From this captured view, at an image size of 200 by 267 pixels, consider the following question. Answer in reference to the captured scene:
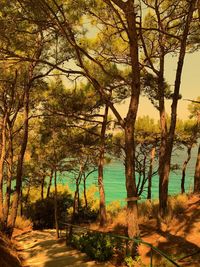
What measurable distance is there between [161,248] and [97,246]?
163cm

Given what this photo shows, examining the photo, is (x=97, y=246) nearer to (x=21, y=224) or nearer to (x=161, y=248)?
(x=161, y=248)

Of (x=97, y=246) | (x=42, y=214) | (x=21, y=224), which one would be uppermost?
(x=97, y=246)

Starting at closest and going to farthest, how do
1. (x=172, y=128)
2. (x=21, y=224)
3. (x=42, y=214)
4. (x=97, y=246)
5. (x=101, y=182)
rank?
(x=97, y=246), (x=172, y=128), (x=101, y=182), (x=21, y=224), (x=42, y=214)

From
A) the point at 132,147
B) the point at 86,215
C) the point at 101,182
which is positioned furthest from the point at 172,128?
the point at 86,215

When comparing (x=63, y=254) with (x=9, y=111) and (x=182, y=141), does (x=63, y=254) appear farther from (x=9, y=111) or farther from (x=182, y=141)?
(x=182, y=141)

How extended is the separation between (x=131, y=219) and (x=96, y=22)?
6048mm

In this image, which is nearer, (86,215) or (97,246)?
(97,246)

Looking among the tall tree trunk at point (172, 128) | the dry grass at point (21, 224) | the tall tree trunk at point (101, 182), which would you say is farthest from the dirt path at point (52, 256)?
the dry grass at point (21, 224)

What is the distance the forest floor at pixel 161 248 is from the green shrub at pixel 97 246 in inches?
7.2

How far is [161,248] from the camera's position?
8.77 m

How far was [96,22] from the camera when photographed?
11.0 metres

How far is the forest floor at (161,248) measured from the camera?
8.19 metres

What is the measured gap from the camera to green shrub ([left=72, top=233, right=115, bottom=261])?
893cm

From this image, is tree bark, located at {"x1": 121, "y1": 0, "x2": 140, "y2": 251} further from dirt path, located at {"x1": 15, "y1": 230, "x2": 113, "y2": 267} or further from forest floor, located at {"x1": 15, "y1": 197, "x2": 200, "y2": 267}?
dirt path, located at {"x1": 15, "y1": 230, "x2": 113, "y2": 267}
